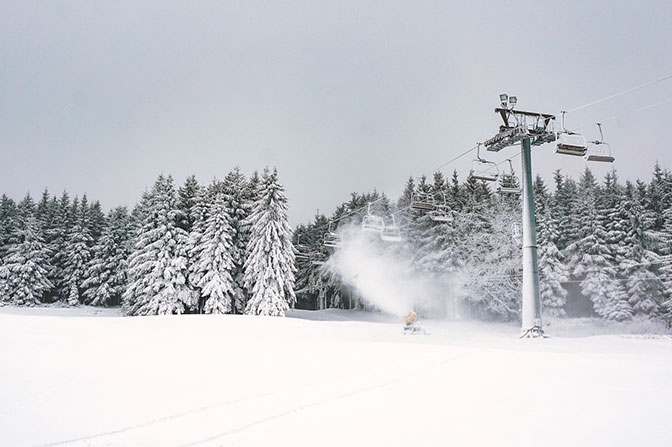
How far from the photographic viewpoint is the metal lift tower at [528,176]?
19297 millimetres

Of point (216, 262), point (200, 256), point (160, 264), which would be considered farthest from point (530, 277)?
point (160, 264)

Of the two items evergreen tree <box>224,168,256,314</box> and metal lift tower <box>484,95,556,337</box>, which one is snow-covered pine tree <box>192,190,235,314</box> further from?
metal lift tower <box>484,95,556,337</box>

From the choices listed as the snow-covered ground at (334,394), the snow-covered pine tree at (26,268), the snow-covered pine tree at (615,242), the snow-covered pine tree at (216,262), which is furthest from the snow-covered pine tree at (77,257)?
the snow-covered pine tree at (615,242)

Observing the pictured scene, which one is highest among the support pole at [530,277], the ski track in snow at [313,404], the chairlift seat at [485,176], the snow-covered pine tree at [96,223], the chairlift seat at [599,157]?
the snow-covered pine tree at [96,223]

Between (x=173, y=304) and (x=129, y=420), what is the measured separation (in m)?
36.1

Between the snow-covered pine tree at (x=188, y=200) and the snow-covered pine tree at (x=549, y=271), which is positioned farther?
the snow-covered pine tree at (x=188, y=200)

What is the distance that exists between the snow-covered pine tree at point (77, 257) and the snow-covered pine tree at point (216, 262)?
25290mm

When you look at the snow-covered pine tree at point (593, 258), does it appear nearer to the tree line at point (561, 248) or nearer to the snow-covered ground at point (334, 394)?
the tree line at point (561, 248)

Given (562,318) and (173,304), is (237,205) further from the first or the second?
(562,318)

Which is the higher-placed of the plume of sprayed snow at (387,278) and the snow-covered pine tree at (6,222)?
the snow-covered pine tree at (6,222)

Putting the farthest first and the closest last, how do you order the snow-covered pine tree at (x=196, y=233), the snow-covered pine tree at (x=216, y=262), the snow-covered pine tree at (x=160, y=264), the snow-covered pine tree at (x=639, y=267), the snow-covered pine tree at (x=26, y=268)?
1. the snow-covered pine tree at (x=26, y=268)
2. the snow-covered pine tree at (x=196, y=233)
3. the snow-covered pine tree at (x=639, y=267)
4. the snow-covered pine tree at (x=160, y=264)
5. the snow-covered pine tree at (x=216, y=262)

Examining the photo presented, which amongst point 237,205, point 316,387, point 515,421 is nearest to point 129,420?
point 316,387

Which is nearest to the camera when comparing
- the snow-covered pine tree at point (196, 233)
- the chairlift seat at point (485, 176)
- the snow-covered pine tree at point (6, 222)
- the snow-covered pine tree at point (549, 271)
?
the chairlift seat at point (485, 176)

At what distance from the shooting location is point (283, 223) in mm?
42812
